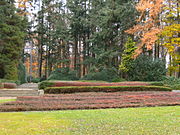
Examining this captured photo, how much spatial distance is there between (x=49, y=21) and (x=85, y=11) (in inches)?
282

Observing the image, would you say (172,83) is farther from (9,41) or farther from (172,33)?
(9,41)

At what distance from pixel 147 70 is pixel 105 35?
7.52 m

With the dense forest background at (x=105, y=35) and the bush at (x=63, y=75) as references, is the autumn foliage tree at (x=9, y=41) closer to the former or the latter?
the dense forest background at (x=105, y=35)

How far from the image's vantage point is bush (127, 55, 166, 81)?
2080 cm

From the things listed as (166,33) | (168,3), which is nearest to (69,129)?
(166,33)

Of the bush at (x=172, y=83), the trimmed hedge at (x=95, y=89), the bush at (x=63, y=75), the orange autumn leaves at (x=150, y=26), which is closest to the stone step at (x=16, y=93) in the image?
the trimmed hedge at (x=95, y=89)

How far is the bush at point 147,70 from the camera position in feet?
68.3

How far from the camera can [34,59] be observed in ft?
135

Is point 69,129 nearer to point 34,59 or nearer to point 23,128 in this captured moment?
point 23,128

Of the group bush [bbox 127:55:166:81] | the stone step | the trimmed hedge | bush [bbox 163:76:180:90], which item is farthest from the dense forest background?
the trimmed hedge

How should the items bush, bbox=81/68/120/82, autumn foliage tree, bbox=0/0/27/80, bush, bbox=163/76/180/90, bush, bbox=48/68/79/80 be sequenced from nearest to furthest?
bush, bbox=163/76/180/90 → autumn foliage tree, bbox=0/0/27/80 → bush, bbox=81/68/120/82 → bush, bbox=48/68/79/80

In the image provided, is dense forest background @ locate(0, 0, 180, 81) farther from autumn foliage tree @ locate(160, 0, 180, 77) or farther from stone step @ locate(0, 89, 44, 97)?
stone step @ locate(0, 89, 44, 97)

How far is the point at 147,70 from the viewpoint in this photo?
21.2 meters

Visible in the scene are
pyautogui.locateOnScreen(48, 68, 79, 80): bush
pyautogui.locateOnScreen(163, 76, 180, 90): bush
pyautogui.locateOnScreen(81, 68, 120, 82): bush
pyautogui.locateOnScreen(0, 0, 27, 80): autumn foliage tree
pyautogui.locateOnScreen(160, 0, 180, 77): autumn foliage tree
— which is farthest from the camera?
pyautogui.locateOnScreen(48, 68, 79, 80): bush
